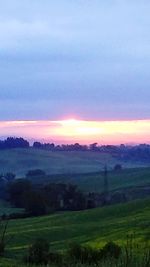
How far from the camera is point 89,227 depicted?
65.8 meters

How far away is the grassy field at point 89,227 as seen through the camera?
52375mm

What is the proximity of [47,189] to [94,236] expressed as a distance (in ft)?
176

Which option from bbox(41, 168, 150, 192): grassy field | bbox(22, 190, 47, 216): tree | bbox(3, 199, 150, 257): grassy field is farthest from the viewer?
bbox(41, 168, 150, 192): grassy field

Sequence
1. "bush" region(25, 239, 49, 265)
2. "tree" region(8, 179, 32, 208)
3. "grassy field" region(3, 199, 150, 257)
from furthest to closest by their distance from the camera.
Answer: "tree" region(8, 179, 32, 208)
"grassy field" region(3, 199, 150, 257)
"bush" region(25, 239, 49, 265)

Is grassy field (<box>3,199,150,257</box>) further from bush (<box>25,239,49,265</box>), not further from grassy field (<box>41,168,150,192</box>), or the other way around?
grassy field (<box>41,168,150,192</box>)

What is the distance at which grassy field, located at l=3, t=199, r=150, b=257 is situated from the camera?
172ft

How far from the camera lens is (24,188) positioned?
111000 millimetres

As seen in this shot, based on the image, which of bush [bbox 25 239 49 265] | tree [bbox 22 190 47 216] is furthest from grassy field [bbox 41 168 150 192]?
bush [bbox 25 239 49 265]

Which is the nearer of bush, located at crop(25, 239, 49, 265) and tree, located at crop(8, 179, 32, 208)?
bush, located at crop(25, 239, 49, 265)

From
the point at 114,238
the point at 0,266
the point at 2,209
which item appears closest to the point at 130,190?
the point at 2,209

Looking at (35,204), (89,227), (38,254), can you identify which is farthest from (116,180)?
(38,254)

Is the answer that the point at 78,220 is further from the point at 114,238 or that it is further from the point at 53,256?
the point at 53,256

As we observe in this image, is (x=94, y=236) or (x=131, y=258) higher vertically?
(x=131, y=258)

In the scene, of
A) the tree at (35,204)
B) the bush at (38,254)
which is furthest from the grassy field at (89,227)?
the tree at (35,204)
